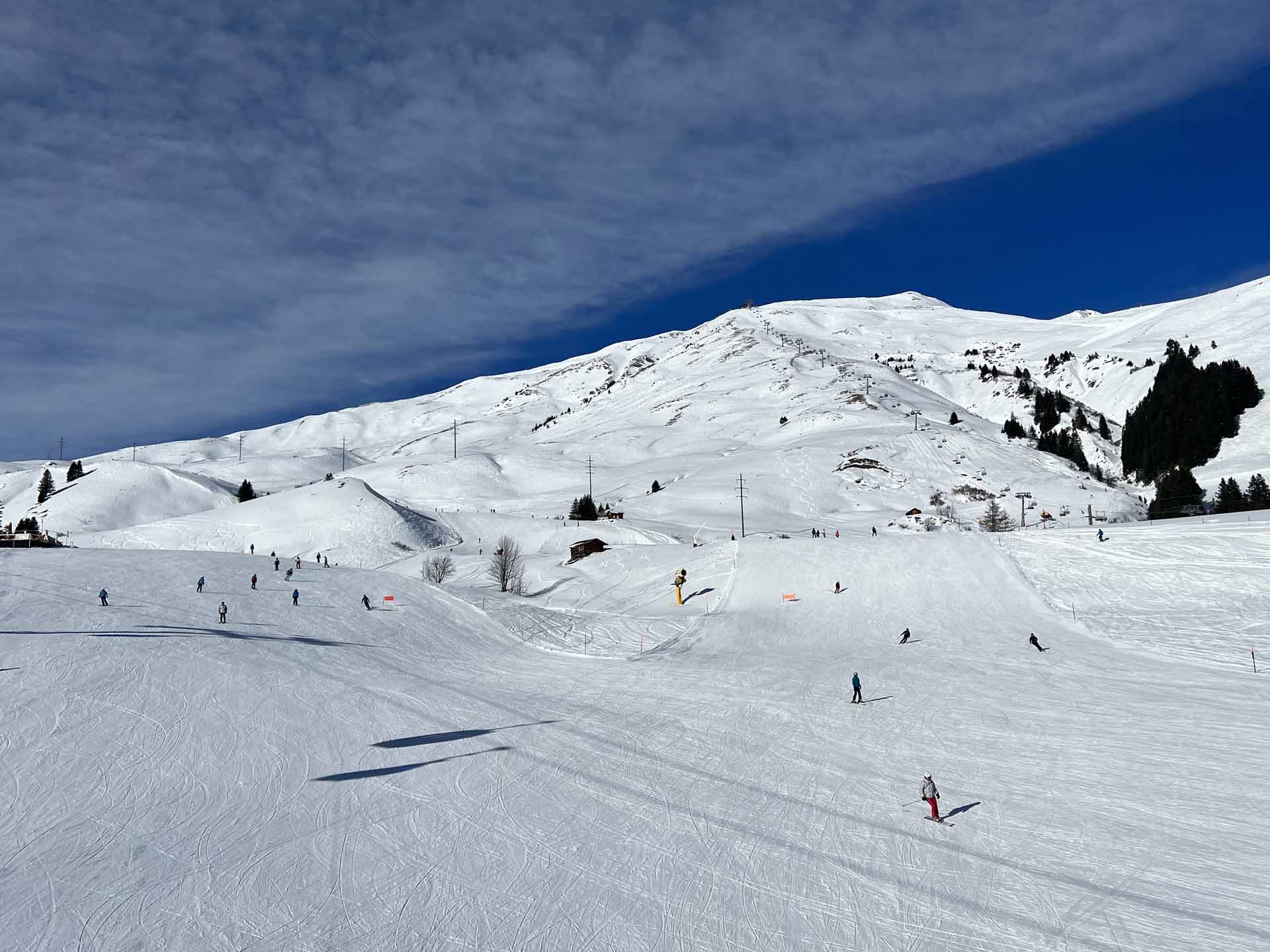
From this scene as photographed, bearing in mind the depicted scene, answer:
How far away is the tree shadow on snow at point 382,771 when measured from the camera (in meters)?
18.5

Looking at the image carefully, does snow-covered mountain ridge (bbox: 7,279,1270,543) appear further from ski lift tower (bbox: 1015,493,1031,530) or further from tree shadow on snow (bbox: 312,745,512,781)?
tree shadow on snow (bbox: 312,745,512,781)

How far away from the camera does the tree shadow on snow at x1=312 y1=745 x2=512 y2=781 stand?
1855 centimetres

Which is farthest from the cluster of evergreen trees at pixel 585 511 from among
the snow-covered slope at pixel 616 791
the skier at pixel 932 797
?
the skier at pixel 932 797

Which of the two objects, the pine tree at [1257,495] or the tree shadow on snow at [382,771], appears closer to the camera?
the tree shadow on snow at [382,771]

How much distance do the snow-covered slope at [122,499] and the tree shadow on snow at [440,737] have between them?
336 feet

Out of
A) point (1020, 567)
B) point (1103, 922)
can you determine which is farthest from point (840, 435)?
point (1103, 922)

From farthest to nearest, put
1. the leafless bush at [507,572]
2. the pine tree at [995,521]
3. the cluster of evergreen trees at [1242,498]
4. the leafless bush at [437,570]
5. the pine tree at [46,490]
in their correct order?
the pine tree at [46,490] → the pine tree at [995,521] → the cluster of evergreen trees at [1242,498] → the leafless bush at [437,570] → the leafless bush at [507,572]

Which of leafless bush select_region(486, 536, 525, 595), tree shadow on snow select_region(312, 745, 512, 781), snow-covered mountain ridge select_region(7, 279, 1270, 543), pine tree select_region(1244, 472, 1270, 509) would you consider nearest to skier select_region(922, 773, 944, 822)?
tree shadow on snow select_region(312, 745, 512, 781)

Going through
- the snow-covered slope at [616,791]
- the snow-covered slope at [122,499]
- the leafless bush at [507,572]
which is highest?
the snow-covered slope at [122,499]

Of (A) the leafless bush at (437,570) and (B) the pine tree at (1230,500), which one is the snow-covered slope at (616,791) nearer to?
(A) the leafless bush at (437,570)

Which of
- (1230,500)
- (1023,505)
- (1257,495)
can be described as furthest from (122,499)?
(1257,495)

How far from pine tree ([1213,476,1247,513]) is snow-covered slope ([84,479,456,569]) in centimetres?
7526

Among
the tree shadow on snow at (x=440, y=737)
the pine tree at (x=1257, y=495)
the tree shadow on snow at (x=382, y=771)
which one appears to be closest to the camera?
the tree shadow on snow at (x=382, y=771)

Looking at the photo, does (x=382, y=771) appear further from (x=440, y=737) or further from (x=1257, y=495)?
(x=1257, y=495)
